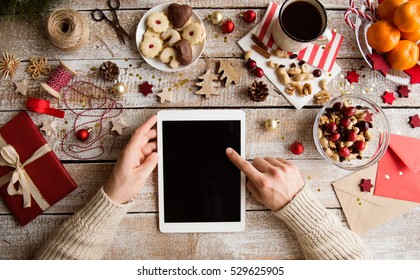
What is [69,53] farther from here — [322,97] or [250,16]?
[322,97]

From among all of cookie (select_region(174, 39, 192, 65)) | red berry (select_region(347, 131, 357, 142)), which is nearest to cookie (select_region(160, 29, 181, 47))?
cookie (select_region(174, 39, 192, 65))

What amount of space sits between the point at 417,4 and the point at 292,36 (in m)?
0.34

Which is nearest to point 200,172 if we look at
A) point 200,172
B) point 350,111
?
point 200,172

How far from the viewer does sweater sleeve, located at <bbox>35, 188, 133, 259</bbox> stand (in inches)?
42.6

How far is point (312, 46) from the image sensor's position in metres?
1.15

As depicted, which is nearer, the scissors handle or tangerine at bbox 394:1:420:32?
tangerine at bbox 394:1:420:32

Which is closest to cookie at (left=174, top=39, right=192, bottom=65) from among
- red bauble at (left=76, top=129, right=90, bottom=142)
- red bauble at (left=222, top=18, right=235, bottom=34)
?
red bauble at (left=222, top=18, right=235, bottom=34)

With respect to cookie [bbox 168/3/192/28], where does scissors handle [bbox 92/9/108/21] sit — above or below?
below

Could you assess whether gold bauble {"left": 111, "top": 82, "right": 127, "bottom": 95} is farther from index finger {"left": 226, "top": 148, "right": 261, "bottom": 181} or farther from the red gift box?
index finger {"left": 226, "top": 148, "right": 261, "bottom": 181}

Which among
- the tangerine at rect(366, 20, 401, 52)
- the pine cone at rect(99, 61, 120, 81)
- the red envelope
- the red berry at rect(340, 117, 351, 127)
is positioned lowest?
the red envelope

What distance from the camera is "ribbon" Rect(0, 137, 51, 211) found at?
110 cm

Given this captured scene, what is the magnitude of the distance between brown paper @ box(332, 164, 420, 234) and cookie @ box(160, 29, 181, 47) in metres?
0.63

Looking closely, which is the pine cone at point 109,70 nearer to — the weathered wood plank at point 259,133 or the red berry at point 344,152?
the weathered wood plank at point 259,133
